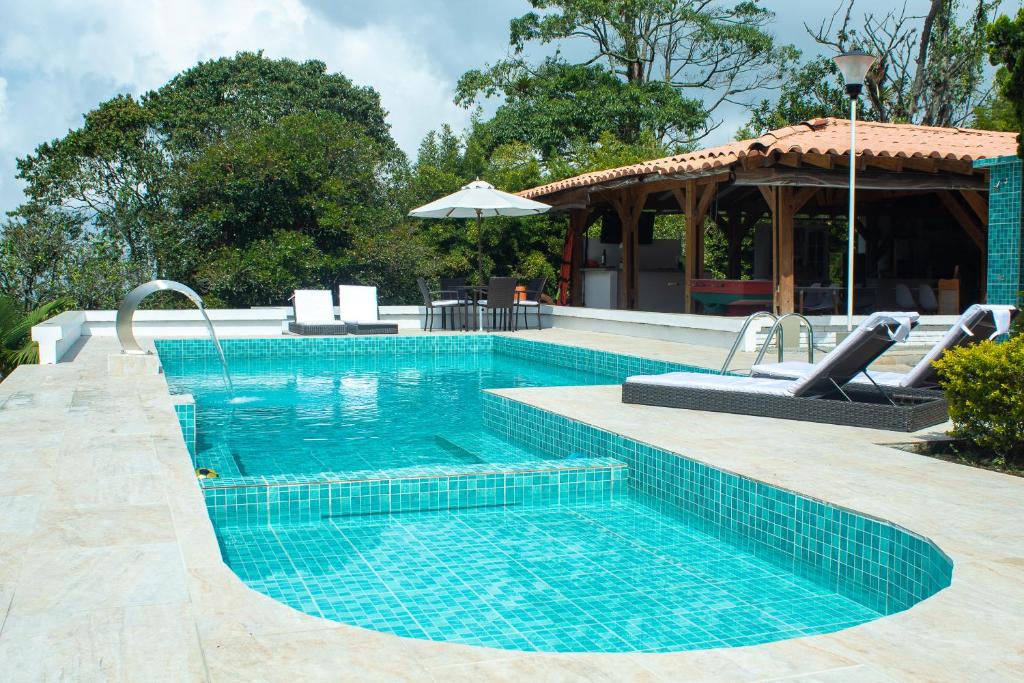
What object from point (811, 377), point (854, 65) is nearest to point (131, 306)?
point (811, 377)

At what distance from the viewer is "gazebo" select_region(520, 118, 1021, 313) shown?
12.1 metres

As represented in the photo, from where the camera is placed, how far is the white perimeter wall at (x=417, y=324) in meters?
11.6

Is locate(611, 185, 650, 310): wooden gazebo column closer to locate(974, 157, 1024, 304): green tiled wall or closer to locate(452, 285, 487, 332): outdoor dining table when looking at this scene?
locate(452, 285, 487, 332): outdoor dining table

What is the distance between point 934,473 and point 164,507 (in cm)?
362

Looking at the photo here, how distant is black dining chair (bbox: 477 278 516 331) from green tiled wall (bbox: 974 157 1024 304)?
769 cm

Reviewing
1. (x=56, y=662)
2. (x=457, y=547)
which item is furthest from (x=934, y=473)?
(x=56, y=662)

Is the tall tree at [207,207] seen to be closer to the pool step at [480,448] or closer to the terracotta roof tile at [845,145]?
A: the terracotta roof tile at [845,145]

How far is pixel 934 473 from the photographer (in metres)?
4.77

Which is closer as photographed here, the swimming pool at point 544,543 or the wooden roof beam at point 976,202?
the swimming pool at point 544,543

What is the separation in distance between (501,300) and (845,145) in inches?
235

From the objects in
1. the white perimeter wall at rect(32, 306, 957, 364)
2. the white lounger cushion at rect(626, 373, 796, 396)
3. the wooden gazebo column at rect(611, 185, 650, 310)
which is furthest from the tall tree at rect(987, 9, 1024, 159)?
the wooden gazebo column at rect(611, 185, 650, 310)

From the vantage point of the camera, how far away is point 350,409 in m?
9.05

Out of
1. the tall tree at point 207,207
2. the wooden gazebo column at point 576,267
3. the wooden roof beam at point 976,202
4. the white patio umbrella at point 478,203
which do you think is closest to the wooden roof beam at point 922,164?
the wooden roof beam at point 976,202

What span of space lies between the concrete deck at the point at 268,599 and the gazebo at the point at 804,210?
581 cm
